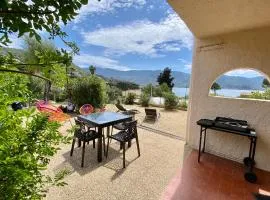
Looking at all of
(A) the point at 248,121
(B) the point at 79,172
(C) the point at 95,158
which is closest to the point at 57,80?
(B) the point at 79,172

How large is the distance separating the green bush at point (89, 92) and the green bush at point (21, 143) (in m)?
7.68

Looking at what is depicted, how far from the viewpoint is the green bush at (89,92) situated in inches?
340

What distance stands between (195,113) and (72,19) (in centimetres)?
469

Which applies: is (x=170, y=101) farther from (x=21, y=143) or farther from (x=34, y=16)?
(x=34, y=16)

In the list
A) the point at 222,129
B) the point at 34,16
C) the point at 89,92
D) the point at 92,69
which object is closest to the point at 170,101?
the point at 89,92

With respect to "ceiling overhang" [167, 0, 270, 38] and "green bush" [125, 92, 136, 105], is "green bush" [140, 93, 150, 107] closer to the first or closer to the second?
"green bush" [125, 92, 136, 105]

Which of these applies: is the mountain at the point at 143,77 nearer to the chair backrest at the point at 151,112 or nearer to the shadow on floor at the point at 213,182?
the chair backrest at the point at 151,112

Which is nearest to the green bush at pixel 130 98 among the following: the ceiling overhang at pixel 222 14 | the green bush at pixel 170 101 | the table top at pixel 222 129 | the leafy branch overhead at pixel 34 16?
the green bush at pixel 170 101

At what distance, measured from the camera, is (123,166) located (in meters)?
3.77

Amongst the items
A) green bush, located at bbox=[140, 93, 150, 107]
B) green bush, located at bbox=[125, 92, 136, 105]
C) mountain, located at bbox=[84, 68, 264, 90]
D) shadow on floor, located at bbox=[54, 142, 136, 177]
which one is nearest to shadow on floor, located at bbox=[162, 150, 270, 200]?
shadow on floor, located at bbox=[54, 142, 136, 177]

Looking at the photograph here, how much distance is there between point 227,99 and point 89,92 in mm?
6100

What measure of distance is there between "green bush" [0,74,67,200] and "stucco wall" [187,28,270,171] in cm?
425

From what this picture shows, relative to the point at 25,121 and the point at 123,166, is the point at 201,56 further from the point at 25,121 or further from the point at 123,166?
the point at 25,121

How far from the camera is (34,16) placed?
635 millimetres
